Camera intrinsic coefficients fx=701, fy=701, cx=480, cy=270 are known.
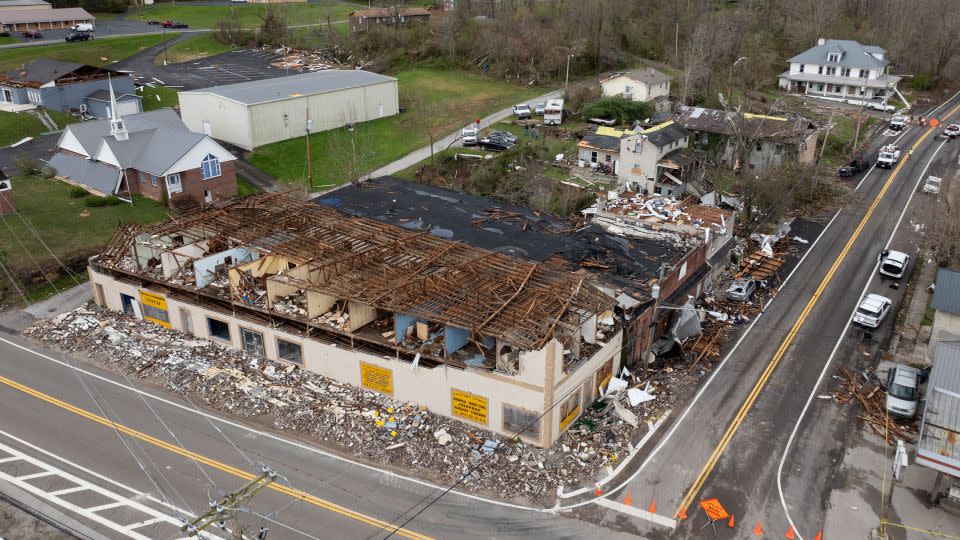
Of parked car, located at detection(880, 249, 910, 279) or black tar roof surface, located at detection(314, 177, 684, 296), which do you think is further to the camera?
parked car, located at detection(880, 249, 910, 279)

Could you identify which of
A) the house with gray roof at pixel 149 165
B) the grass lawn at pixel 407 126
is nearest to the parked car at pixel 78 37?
the grass lawn at pixel 407 126

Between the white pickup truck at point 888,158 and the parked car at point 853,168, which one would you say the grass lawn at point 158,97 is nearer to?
the parked car at point 853,168

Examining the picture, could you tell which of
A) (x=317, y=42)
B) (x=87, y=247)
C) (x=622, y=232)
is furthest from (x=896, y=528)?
(x=317, y=42)

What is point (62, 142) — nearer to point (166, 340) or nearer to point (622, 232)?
point (166, 340)

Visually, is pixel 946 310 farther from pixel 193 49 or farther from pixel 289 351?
pixel 193 49

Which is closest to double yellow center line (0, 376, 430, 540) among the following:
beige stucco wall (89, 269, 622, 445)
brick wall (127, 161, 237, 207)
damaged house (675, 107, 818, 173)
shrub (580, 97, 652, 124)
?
beige stucco wall (89, 269, 622, 445)

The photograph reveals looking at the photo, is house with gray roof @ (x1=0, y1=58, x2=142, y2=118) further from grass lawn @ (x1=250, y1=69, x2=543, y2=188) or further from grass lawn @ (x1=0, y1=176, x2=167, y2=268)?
grass lawn @ (x1=250, y1=69, x2=543, y2=188)
